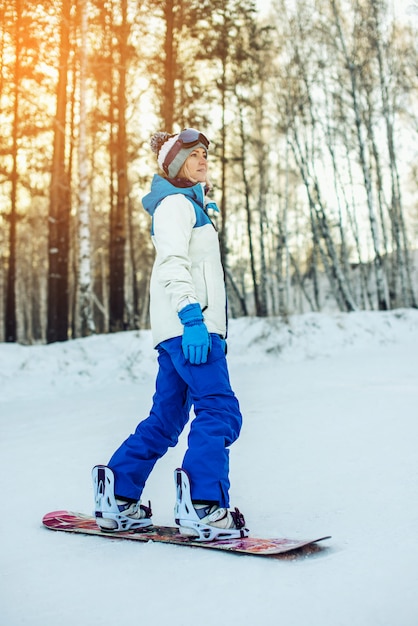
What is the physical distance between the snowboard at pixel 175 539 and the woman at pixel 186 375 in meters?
0.04

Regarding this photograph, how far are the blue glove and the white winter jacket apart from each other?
5 cm

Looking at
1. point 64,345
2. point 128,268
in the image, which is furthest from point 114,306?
point 128,268

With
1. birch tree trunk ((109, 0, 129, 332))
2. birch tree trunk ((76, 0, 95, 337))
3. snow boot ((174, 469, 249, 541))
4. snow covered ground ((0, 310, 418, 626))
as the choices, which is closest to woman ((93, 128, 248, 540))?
snow boot ((174, 469, 249, 541))

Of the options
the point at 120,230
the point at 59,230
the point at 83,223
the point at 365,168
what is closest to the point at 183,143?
the point at 83,223

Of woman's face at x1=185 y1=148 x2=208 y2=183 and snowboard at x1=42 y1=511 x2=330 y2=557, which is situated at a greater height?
woman's face at x1=185 y1=148 x2=208 y2=183

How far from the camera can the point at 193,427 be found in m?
2.32

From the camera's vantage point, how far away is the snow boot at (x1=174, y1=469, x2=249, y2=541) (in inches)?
86.0

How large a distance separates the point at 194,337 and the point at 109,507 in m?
0.80

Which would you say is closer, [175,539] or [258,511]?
[175,539]

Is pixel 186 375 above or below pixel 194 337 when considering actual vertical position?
below

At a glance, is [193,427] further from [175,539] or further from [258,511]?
[258,511]

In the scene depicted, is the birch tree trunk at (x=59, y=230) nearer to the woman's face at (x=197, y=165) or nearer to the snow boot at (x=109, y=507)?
the woman's face at (x=197, y=165)

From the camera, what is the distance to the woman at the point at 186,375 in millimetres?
2242

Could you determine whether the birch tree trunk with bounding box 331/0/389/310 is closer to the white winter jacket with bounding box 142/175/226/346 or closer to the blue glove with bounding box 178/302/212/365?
the white winter jacket with bounding box 142/175/226/346
